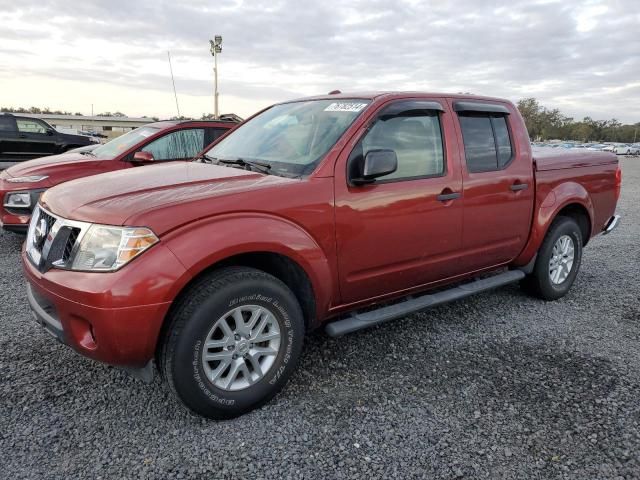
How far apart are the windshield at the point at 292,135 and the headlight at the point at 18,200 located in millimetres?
2924

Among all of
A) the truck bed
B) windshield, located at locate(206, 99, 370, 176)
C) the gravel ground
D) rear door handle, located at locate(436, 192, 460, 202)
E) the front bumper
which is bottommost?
the gravel ground

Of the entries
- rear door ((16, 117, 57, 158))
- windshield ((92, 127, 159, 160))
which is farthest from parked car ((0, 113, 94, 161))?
windshield ((92, 127, 159, 160))

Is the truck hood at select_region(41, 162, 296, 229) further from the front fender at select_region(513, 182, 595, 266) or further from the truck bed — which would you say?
the truck bed

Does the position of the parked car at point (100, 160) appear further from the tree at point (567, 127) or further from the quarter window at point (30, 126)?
the tree at point (567, 127)

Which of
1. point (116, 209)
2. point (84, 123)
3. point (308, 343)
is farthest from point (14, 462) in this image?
point (84, 123)

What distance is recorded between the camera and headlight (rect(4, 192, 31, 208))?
5.61m

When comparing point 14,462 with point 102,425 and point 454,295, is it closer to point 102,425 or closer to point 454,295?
point 102,425

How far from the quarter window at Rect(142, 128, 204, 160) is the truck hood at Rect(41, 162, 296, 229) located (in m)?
3.38

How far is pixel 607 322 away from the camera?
424cm

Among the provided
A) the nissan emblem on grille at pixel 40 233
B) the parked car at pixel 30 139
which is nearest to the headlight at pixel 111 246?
the nissan emblem on grille at pixel 40 233

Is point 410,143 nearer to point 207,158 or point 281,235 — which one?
point 281,235

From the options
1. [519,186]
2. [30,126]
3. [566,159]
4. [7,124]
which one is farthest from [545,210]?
[7,124]

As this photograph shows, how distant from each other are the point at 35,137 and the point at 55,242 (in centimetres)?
1225

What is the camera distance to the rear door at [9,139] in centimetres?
1230
